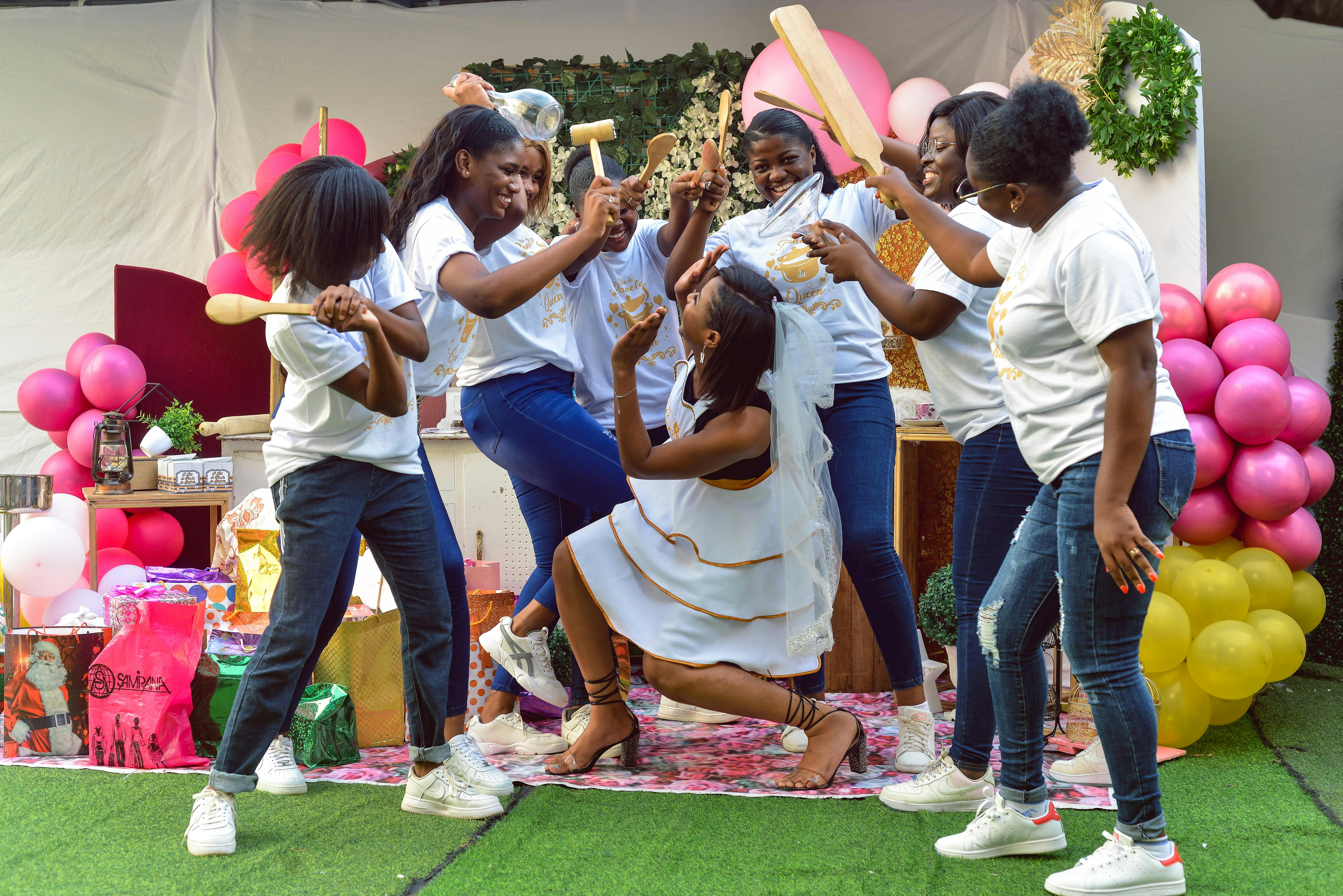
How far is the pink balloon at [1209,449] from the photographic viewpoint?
3162 mm

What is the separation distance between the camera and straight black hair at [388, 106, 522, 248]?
2500 millimetres

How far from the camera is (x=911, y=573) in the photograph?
12.3 ft

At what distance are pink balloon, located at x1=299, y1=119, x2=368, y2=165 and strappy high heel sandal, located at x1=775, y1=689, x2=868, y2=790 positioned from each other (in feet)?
10.5

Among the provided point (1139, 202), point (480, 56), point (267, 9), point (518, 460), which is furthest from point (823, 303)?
point (267, 9)

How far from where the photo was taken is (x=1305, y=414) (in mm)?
3244

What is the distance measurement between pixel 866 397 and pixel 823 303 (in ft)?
0.89

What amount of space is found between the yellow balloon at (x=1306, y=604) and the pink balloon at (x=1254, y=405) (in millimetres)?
470

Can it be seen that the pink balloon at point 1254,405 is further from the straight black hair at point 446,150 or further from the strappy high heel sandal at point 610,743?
the straight black hair at point 446,150

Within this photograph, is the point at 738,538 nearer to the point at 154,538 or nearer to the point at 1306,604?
the point at 1306,604

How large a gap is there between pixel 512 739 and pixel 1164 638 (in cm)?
182

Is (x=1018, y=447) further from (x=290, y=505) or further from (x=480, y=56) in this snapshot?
(x=480, y=56)

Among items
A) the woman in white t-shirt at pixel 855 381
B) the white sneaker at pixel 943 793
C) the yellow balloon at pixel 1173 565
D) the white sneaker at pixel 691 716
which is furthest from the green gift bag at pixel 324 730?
the yellow balloon at pixel 1173 565

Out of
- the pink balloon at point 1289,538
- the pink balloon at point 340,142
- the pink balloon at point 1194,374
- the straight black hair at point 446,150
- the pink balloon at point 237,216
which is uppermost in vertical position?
the pink balloon at point 340,142

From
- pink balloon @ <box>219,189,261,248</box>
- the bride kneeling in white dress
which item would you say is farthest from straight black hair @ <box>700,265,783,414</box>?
pink balloon @ <box>219,189,261,248</box>
